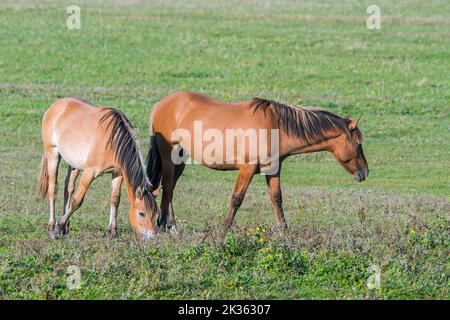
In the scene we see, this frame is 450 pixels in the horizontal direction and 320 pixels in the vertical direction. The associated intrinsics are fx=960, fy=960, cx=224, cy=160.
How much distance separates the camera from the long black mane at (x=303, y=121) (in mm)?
11727

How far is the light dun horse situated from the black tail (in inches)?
10.2

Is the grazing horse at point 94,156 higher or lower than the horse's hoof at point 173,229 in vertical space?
higher

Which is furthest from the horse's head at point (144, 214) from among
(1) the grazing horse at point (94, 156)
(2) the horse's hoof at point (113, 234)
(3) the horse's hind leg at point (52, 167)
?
(3) the horse's hind leg at point (52, 167)

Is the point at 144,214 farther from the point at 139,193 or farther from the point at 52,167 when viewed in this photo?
the point at 52,167

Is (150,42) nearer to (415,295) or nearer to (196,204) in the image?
(196,204)

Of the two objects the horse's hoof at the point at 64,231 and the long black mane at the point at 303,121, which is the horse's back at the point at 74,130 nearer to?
the horse's hoof at the point at 64,231

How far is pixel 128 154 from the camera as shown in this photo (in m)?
11.4

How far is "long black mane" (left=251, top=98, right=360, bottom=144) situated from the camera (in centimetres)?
1173

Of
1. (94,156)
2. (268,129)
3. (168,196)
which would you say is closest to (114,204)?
(94,156)

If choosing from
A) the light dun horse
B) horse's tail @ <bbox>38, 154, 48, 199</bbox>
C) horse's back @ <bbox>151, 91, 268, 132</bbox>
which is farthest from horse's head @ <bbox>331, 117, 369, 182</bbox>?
horse's tail @ <bbox>38, 154, 48, 199</bbox>

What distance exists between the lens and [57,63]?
28.4 metres

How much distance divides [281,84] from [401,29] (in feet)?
31.1

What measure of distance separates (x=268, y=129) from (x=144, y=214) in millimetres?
1886

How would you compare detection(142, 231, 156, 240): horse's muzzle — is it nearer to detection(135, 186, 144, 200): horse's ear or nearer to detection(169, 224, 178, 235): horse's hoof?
detection(135, 186, 144, 200): horse's ear
